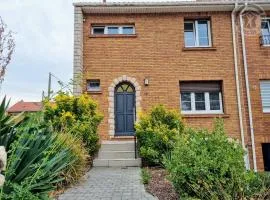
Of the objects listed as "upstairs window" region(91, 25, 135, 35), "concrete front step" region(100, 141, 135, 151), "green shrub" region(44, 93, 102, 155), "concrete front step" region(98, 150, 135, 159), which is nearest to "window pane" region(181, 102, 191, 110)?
"concrete front step" region(100, 141, 135, 151)

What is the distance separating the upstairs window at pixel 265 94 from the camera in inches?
524

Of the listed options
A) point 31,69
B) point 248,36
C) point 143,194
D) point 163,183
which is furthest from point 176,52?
point 143,194

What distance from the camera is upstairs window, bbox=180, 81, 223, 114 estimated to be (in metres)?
13.4

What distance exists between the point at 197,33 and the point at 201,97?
3.01 meters

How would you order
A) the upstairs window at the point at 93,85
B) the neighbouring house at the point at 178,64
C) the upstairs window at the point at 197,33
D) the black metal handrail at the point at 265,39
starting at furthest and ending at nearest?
the upstairs window at the point at 197,33, the black metal handrail at the point at 265,39, the upstairs window at the point at 93,85, the neighbouring house at the point at 178,64

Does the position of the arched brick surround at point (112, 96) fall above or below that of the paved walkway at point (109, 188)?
above

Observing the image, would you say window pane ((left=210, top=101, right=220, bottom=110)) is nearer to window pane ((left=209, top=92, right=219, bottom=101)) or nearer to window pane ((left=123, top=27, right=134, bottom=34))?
window pane ((left=209, top=92, right=219, bottom=101))

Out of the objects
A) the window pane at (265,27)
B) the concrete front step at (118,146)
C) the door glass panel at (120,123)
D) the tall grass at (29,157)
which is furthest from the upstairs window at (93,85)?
the window pane at (265,27)

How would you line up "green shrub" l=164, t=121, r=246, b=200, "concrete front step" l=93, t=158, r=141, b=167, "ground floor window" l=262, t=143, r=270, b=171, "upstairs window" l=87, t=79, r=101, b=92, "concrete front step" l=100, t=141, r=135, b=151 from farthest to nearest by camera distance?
"ground floor window" l=262, t=143, r=270, b=171, "upstairs window" l=87, t=79, r=101, b=92, "concrete front step" l=100, t=141, r=135, b=151, "concrete front step" l=93, t=158, r=141, b=167, "green shrub" l=164, t=121, r=246, b=200

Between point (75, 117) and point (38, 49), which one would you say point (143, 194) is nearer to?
point (75, 117)

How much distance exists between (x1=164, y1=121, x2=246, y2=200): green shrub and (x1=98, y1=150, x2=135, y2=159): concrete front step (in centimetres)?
551

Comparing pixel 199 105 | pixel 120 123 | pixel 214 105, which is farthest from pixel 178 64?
pixel 120 123

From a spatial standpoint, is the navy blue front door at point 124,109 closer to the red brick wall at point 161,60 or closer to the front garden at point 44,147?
the red brick wall at point 161,60

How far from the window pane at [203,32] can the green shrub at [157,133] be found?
482 centimetres
